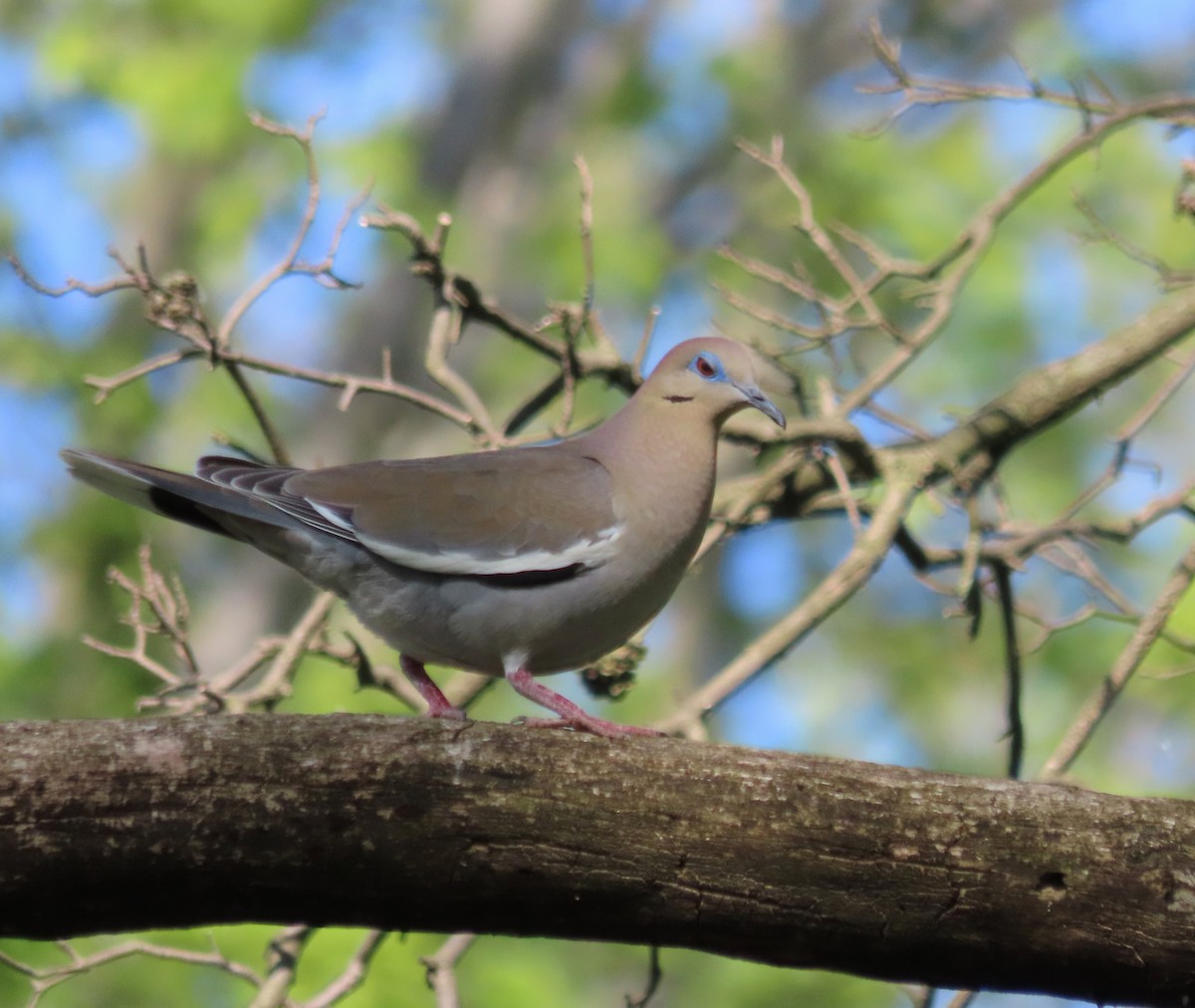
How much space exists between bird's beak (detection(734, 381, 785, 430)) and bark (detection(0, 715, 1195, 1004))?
1.41 meters

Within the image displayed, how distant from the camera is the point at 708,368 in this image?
3.76 metres

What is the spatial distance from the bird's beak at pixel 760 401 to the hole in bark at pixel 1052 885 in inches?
60.9

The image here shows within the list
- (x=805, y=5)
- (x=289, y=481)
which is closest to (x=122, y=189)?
(x=805, y=5)

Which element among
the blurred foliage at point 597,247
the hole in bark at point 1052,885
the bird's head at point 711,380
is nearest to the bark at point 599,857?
the hole in bark at point 1052,885

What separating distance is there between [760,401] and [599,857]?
1.63m

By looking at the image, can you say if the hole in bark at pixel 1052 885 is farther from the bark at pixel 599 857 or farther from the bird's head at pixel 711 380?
the bird's head at pixel 711 380

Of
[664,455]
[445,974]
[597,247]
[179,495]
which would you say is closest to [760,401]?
[664,455]

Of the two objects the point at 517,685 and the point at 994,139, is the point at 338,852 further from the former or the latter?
the point at 994,139

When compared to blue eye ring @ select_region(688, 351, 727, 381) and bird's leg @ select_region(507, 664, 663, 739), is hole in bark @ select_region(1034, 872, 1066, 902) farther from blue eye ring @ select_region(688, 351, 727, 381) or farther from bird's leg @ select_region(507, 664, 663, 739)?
blue eye ring @ select_region(688, 351, 727, 381)

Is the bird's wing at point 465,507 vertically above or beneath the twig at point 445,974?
above

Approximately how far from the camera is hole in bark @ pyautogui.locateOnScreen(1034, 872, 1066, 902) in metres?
2.27

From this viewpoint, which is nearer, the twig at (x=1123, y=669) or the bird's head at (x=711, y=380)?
the twig at (x=1123, y=669)

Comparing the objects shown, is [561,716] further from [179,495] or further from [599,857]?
[179,495]

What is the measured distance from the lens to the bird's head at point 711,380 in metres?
3.72
